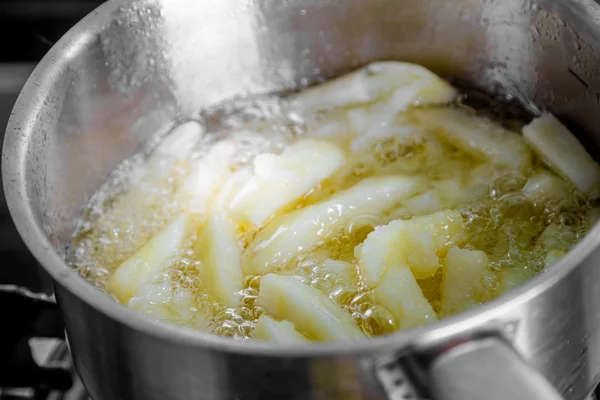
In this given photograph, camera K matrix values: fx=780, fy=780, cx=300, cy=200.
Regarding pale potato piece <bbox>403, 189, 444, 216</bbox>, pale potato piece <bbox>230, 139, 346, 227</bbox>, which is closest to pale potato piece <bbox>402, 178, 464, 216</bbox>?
pale potato piece <bbox>403, 189, 444, 216</bbox>

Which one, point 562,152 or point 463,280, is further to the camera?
point 562,152

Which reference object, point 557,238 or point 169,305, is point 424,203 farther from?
point 169,305

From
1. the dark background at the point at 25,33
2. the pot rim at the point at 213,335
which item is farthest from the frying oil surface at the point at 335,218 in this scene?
the dark background at the point at 25,33

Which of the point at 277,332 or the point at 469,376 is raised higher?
the point at 469,376

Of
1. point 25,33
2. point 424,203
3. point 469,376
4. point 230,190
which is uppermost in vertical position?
point 469,376

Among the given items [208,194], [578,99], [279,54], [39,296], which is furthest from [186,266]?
[578,99]

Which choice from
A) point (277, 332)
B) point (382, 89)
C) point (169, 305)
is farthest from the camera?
point (382, 89)

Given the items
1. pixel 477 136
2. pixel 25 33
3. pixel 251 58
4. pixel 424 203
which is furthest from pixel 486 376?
pixel 25 33
